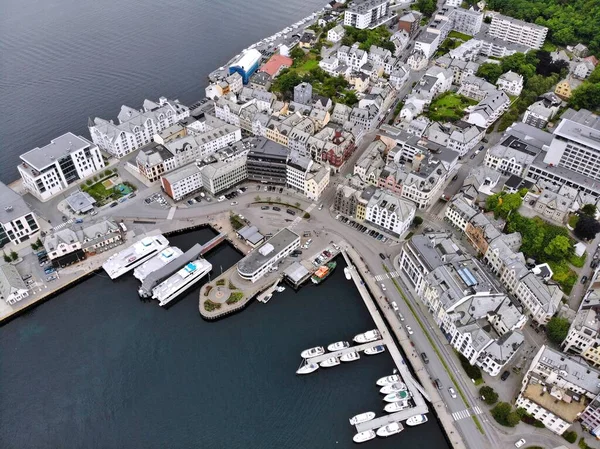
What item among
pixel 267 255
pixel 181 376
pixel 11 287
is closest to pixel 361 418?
pixel 181 376

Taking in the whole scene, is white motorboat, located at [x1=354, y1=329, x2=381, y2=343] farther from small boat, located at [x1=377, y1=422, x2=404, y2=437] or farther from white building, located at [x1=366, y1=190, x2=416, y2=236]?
white building, located at [x1=366, y1=190, x2=416, y2=236]

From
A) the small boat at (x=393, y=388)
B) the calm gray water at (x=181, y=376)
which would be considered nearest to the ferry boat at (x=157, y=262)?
Answer: the calm gray water at (x=181, y=376)

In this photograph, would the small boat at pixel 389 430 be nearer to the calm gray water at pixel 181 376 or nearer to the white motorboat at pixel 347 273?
the calm gray water at pixel 181 376

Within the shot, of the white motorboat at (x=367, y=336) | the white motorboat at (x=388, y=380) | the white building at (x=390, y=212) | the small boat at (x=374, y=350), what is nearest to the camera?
the white motorboat at (x=388, y=380)

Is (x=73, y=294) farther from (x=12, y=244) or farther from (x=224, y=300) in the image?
(x=224, y=300)

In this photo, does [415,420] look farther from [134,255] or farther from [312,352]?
A: [134,255]

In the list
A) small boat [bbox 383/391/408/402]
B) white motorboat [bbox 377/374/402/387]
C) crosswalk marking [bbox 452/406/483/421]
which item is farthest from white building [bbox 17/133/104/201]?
crosswalk marking [bbox 452/406/483/421]

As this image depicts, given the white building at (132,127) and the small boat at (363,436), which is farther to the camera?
the white building at (132,127)
